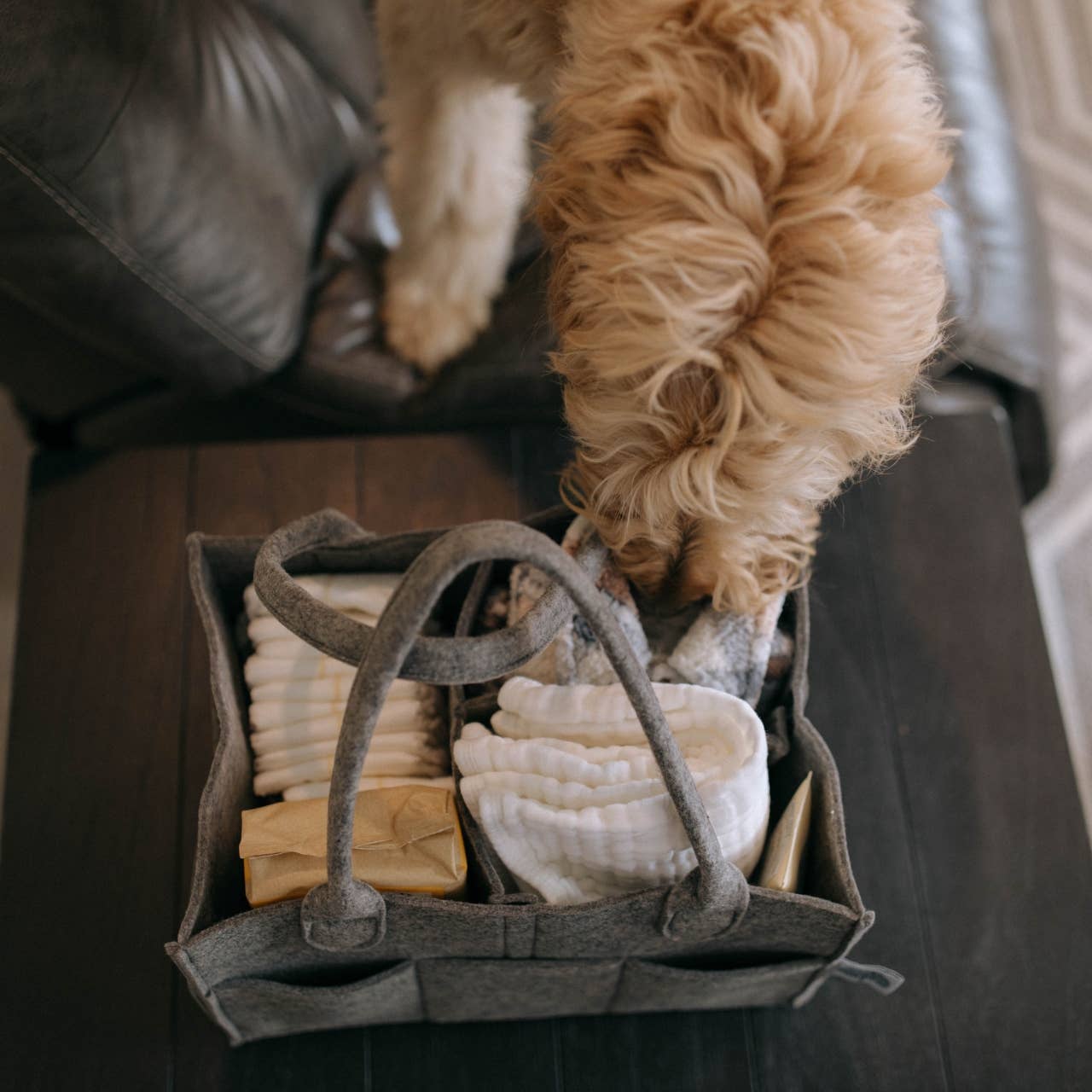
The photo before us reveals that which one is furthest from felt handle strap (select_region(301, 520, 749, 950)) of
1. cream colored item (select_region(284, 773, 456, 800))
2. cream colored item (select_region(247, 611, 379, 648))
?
cream colored item (select_region(247, 611, 379, 648))

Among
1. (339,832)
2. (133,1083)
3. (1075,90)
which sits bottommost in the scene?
(133,1083)

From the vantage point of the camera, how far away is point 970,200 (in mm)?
1197

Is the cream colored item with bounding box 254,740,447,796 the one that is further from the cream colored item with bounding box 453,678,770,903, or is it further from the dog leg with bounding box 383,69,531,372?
the dog leg with bounding box 383,69,531,372

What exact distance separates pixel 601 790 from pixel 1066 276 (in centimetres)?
152

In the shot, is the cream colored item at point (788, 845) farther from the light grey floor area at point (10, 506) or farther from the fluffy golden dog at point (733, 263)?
the light grey floor area at point (10, 506)

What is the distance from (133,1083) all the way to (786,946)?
57cm

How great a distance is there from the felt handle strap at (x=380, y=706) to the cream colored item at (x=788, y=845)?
0.14 feet

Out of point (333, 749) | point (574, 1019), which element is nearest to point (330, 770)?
point (333, 749)

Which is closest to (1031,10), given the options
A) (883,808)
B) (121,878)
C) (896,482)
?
(896,482)

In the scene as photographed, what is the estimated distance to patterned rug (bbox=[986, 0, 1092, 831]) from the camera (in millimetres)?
1432

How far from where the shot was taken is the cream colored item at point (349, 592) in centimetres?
75

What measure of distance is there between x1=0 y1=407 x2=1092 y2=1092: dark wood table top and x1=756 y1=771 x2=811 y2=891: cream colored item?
0.23 meters

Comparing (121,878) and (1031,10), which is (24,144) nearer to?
(121,878)

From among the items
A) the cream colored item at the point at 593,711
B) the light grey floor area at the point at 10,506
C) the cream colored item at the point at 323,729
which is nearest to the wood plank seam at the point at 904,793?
the cream colored item at the point at 593,711
